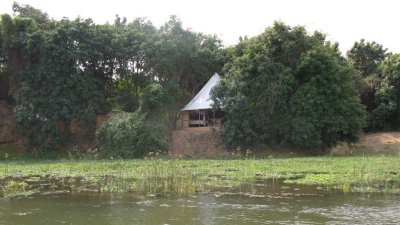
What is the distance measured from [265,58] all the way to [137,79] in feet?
37.1

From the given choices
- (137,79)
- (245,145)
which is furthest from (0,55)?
(245,145)

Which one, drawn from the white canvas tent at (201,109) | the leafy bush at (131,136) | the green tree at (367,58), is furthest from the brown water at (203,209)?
the green tree at (367,58)

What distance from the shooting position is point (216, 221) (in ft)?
34.2

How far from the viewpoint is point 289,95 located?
108 feet

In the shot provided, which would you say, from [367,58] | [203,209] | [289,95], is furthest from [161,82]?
[203,209]

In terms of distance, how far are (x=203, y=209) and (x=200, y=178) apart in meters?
5.63

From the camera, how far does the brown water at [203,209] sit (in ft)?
34.3

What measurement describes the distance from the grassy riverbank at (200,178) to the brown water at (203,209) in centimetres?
117

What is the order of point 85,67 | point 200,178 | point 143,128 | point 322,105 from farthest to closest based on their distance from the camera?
point 85,67, point 143,128, point 322,105, point 200,178

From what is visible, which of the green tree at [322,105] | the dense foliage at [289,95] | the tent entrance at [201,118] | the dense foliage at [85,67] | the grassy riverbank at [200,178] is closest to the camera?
the grassy riverbank at [200,178]

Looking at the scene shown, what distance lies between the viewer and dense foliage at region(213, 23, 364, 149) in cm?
3152

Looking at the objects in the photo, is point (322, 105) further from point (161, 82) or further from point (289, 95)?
point (161, 82)

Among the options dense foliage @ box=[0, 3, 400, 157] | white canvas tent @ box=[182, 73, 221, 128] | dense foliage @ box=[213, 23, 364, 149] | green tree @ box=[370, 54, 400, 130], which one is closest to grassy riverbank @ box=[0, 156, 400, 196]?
dense foliage @ box=[213, 23, 364, 149]

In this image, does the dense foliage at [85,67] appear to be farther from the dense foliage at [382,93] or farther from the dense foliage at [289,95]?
the dense foliage at [382,93]
